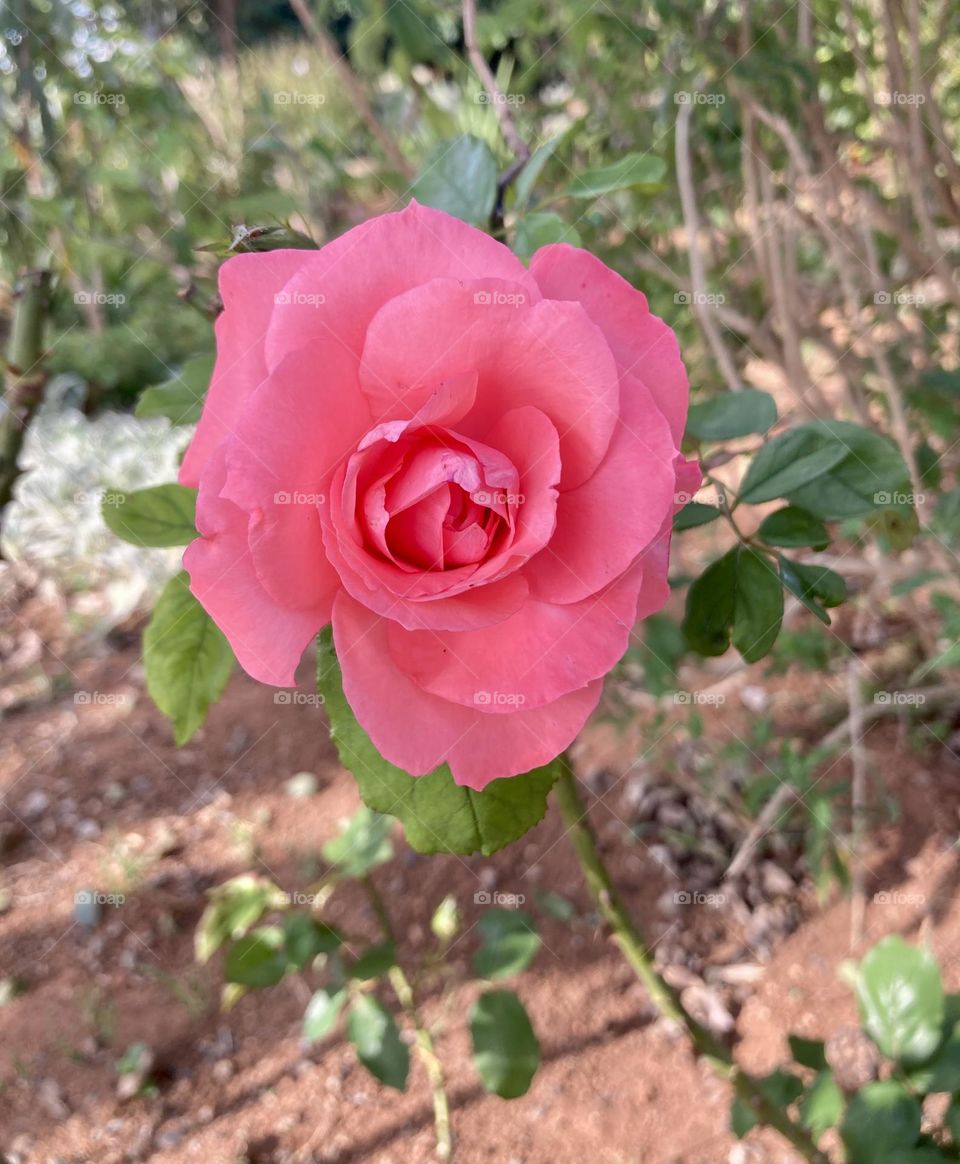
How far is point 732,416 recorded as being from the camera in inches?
26.0

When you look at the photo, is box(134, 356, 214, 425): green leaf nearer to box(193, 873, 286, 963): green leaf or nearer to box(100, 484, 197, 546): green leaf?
box(100, 484, 197, 546): green leaf

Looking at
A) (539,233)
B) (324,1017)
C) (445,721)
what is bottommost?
(324,1017)

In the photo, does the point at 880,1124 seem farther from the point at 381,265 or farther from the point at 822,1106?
the point at 381,265

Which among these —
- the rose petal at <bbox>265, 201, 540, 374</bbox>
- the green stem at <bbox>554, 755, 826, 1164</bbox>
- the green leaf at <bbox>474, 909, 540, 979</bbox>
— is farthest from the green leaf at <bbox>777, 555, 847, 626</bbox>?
the green leaf at <bbox>474, 909, 540, 979</bbox>

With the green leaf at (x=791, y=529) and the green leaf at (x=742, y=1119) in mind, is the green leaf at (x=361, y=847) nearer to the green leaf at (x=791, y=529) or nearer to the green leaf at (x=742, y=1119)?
the green leaf at (x=742, y=1119)

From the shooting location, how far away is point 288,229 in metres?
0.49

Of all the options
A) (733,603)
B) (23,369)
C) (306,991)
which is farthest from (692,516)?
(306,991)

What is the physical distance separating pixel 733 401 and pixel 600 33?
910 millimetres

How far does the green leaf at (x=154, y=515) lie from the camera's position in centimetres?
60

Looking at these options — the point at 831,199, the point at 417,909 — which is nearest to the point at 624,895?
the point at 417,909

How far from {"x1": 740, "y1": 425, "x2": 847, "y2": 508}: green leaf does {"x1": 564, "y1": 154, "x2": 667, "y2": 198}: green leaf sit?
21 cm

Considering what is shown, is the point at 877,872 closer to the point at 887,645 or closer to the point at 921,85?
the point at 887,645

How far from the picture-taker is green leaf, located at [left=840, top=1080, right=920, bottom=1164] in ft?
2.58

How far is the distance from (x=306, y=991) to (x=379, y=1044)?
0.54m
